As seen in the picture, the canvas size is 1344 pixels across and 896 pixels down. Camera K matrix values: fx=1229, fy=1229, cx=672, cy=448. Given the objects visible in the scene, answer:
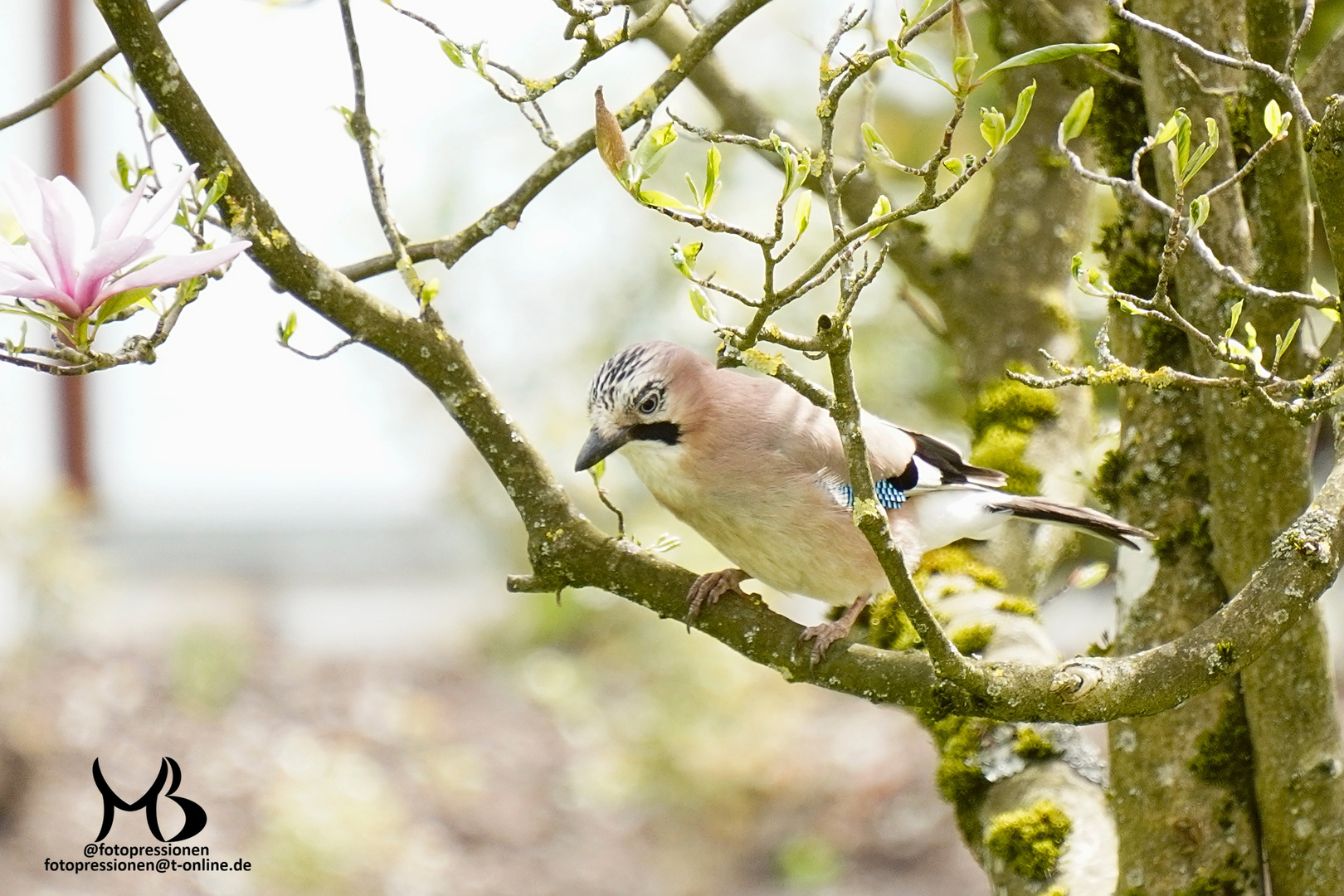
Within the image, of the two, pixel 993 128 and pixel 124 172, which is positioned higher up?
pixel 124 172

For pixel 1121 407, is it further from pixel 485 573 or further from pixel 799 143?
pixel 485 573

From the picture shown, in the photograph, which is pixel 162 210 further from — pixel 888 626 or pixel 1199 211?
pixel 888 626

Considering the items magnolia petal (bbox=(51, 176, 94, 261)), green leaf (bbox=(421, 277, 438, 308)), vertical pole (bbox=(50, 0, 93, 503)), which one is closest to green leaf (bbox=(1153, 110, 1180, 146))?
green leaf (bbox=(421, 277, 438, 308))

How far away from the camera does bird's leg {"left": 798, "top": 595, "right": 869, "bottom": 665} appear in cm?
190

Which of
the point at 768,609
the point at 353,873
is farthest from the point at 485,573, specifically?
the point at 768,609

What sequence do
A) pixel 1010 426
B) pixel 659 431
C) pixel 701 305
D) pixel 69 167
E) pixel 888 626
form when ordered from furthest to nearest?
pixel 69 167, pixel 1010 426, pixel 888 626, pixel 659 431, pixel 701 305

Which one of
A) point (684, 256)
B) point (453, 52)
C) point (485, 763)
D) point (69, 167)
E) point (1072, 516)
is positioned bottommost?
point (684, 256)

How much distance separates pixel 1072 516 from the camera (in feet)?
7.57

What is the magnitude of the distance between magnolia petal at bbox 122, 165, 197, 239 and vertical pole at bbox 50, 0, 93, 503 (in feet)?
20.7

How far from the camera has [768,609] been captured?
6.80 feet

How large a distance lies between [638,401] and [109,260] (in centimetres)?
115

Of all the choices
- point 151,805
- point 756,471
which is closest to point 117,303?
point 756,471

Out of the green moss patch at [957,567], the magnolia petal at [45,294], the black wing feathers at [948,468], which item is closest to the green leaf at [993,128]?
the magnolia petal at [45,294]

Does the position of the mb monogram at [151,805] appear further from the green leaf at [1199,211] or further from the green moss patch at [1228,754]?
the green leaf at [1199,211]
